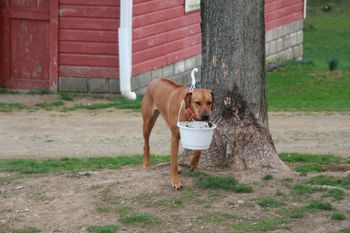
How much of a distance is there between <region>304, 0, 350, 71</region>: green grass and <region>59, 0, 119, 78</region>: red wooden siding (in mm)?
8993

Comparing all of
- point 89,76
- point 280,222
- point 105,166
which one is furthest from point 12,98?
point 280,222

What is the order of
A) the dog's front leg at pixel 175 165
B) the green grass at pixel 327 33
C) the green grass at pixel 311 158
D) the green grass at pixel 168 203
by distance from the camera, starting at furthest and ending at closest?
the green grass at pixel 327 33
the green grass at pixel 311 158
the dog's front leg at pixel 175 165
the green grass at pixel 168 203

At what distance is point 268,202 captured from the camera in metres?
7.68

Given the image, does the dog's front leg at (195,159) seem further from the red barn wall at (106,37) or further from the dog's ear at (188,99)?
the red barn wall at (106,37)

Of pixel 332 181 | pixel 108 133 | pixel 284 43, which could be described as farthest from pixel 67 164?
pixel 284 43

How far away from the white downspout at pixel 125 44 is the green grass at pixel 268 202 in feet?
27.4

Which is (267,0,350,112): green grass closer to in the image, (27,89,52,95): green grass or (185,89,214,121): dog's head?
(27,89,52,95): green grass

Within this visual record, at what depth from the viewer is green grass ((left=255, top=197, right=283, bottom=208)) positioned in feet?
25.0

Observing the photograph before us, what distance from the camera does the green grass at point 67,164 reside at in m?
9.34

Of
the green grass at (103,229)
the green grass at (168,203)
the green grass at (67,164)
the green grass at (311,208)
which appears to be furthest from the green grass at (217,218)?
the green grass at (67,164)

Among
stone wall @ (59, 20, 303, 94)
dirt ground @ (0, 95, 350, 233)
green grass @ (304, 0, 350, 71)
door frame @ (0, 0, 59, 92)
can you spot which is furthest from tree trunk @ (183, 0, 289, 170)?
green grass @ (304, 0, 350, 71)

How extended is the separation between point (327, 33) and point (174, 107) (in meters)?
25.8

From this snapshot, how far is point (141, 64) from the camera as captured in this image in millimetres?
16562

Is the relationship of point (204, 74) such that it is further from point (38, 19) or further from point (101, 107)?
point (38, 19)
